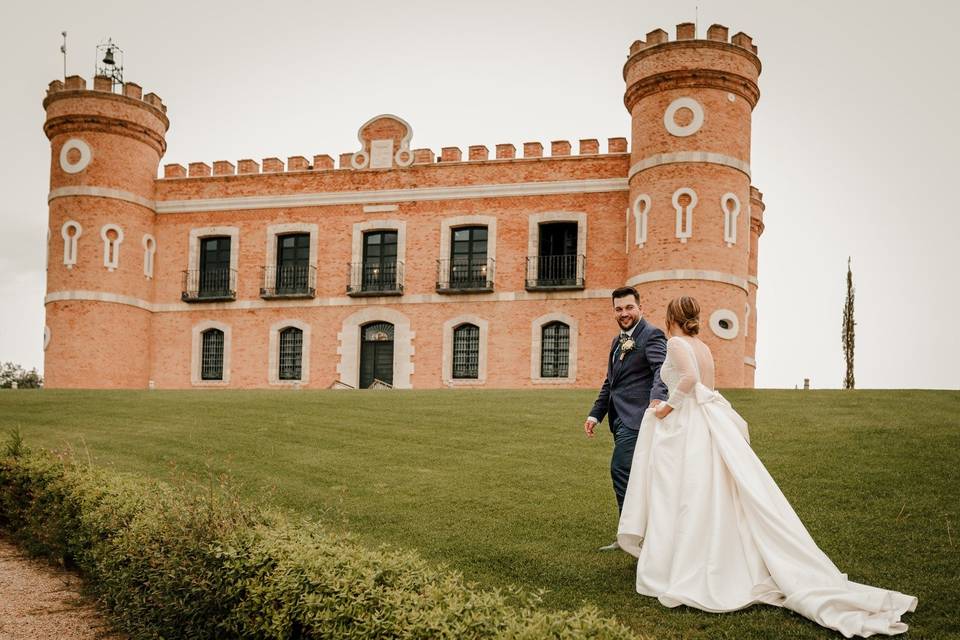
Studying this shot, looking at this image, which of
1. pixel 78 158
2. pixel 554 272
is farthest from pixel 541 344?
pixel 78 158

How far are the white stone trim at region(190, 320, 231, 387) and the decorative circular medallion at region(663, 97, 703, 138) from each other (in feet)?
50.6

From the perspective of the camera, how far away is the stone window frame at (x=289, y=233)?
2808 cm

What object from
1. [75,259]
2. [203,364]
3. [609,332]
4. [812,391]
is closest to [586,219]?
[609,332]

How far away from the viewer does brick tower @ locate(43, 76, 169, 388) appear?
2664 centimetres

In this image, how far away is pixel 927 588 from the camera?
5953mm

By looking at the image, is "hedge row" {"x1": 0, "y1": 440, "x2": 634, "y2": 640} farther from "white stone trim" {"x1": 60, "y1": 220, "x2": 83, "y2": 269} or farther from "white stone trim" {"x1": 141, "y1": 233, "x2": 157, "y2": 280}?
"white stone trim" {"x1": 141, "y1": 233, "x2": 157, "y2": 280}

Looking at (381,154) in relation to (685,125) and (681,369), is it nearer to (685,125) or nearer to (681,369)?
(685,125)

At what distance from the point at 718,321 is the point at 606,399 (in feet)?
54.4

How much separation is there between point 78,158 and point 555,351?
16214 millimetres

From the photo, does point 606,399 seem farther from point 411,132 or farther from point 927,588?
point 411,132

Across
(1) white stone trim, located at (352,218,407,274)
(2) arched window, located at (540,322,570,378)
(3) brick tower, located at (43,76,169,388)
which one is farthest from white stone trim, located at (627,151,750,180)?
(3) brick tower, located at (43,76,169,388)

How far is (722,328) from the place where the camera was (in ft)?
74.8

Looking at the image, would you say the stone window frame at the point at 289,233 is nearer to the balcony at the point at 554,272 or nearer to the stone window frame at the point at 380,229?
the stone window frame at the point at 380,229

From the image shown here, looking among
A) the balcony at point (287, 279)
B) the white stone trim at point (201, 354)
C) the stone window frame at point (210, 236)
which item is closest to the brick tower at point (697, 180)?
the balcony at point (287, 279)
